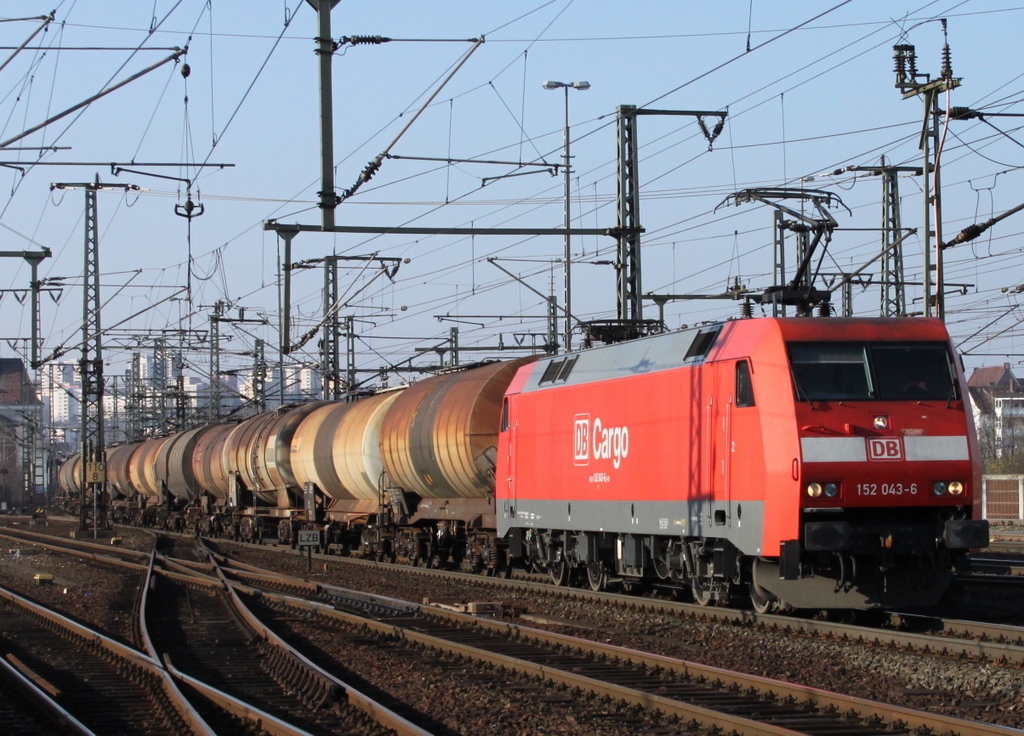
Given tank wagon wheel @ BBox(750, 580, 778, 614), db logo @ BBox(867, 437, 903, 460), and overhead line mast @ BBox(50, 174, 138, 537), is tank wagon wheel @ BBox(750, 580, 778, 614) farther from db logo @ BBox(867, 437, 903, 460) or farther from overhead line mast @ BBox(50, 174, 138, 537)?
overhead line mast @ BBox(50, 174, 138, 537)

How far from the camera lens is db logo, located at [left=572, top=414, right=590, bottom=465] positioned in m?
18.6

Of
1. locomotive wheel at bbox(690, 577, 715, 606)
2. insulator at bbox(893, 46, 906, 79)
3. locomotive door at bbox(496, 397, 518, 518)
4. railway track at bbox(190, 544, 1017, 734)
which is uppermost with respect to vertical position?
insulator at bbox(893, 46, 906, 79)

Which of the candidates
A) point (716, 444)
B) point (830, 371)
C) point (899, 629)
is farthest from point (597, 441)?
point (899, 629)

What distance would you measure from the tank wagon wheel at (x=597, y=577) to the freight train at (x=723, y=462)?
0.11ft

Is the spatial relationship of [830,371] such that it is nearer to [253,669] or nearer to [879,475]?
[879,475]

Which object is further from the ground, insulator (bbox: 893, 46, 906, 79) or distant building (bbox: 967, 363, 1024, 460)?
insulator (bbox: 893, 46, 906, 79)

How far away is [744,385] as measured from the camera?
14.2 metres

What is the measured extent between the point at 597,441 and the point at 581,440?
0.61 metres

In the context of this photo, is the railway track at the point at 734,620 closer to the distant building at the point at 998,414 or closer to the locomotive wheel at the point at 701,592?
the locomotive wheel at the point at 701,592

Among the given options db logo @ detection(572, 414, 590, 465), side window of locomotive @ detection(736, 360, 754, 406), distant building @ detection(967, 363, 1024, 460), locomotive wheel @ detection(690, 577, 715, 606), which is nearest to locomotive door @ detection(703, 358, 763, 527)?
side window of locomotive @ detection(736, 360, 754, 406)

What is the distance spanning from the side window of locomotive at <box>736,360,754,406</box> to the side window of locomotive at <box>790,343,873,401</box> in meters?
0.63

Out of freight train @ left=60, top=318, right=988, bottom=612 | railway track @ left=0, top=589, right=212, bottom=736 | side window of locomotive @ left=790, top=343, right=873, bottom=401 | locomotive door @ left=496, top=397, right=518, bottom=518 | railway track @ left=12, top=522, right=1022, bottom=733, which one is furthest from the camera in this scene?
locomotive door @ left=496, top=397, right=518, bottom=518

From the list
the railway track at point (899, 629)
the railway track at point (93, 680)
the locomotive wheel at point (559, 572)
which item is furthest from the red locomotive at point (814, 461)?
the railway track at point (93, 680)

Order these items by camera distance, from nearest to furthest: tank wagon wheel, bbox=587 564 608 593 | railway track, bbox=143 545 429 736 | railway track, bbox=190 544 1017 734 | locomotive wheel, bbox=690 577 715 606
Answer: railway track, bbox=190 544 1017 734 < railway track, bbox=143 545 429 736 < locomotive wheel, bbox=690 577 715 606 < tank wagon wheel, bbox=587 564 608 593
